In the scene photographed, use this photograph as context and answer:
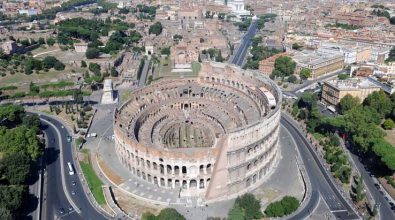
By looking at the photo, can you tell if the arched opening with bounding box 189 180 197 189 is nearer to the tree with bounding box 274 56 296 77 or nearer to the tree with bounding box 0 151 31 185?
the tree with bounding box 0 151 31 185

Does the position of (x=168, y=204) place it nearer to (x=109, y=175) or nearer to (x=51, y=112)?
(x=109, y=175)

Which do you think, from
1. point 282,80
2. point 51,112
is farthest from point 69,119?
point 282,80

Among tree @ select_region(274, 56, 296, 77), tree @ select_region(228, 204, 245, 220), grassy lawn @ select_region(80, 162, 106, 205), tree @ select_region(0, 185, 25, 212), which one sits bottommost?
grassy lawn @ select_region(80, 162, 106, 205)

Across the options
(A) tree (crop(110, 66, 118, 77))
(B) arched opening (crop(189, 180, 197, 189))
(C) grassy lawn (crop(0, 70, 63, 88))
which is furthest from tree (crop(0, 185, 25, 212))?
(A) tree (crop(110, 66, 118, 77))

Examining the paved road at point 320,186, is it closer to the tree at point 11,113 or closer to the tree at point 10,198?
the tree at point 10,198

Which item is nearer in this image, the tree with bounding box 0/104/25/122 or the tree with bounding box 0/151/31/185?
the tree with bounding box 0/151/31/185

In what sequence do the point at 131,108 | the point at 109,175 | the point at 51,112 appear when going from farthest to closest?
the point at 51,112 < the point at 131,108 < the point at 109,175

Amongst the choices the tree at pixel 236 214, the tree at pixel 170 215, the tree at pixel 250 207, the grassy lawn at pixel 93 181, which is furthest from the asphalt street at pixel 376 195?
the grassy lawn at pixel 93 181
